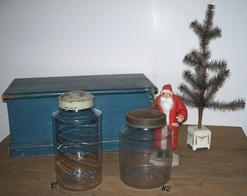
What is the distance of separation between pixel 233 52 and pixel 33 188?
86cm

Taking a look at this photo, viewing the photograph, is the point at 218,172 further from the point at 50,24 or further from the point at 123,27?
the point at 50,24

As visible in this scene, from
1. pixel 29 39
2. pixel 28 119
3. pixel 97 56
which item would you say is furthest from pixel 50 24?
pixel 28 119

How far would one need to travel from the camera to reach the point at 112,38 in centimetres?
113

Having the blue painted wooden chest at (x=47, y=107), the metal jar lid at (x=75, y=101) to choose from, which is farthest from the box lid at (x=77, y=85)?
the metal jar lid at (x=75, y=101)

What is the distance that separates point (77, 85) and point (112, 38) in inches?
10.3

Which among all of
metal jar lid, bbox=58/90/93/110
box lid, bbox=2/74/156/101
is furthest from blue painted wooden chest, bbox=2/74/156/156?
metal jar lid, bbox=58/90/93/110

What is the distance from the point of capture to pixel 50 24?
1.11 metres

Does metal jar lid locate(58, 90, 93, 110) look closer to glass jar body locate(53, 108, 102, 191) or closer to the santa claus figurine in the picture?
glass jar body locate(53, 108, 102, 191)

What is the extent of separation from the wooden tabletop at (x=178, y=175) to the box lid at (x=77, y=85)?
8.1 inches

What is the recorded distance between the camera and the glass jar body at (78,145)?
0.87 meters

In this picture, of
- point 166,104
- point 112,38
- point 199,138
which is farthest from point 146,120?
point 112,38

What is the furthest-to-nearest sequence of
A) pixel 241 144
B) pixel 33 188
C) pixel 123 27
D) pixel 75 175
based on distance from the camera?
pixel 123 27 → pixel 241 144 → pixel 75 175 → pixel 33 188

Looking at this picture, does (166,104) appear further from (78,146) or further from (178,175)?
(78,146)

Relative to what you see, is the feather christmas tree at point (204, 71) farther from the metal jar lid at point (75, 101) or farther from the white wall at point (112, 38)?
the metal jar lid at point (75, 101)
